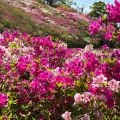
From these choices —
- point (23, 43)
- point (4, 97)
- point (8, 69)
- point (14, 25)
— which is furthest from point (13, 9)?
point (4, 97)

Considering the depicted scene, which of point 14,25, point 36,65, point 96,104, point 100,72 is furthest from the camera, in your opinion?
Result: point 14,25

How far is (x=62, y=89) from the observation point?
4.12 meters

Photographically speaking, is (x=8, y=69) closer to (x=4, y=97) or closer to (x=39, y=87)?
(x=39, y=87)

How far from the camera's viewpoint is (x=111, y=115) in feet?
13.8

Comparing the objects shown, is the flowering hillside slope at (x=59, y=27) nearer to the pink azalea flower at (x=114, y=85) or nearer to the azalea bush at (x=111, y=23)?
the azalea bush at (x=111, y=23)

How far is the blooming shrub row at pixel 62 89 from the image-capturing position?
3.72m

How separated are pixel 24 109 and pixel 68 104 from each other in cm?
70

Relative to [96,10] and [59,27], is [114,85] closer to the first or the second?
[59,27]

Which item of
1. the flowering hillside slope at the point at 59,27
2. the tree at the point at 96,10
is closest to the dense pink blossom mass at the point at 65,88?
the flowering hillside slope at the point at 59,27

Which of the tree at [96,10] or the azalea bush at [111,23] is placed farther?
the tree at [96,10]

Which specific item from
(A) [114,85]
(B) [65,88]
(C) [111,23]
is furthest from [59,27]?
(A) [114,85]

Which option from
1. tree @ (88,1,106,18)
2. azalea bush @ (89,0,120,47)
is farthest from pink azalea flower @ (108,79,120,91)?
tree @ (88,1,106,18)

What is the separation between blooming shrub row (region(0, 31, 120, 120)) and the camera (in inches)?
147

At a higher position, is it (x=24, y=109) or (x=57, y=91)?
(x=57, y=91)
